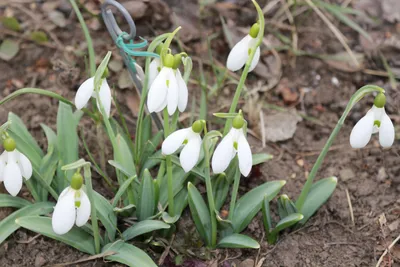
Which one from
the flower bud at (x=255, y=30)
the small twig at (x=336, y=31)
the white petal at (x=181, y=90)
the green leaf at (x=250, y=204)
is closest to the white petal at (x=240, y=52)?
the flower bud at (x=255, y=30)

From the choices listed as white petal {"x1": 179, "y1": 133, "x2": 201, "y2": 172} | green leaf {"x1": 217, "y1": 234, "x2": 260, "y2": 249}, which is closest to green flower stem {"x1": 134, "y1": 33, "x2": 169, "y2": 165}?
white petal {"x1": 179, "y1": 133, "x2": 201, "y2": 172}

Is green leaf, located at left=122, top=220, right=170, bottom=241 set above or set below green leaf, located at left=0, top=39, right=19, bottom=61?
above

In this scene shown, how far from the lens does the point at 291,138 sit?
9.36 ft

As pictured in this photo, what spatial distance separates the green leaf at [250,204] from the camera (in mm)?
2260

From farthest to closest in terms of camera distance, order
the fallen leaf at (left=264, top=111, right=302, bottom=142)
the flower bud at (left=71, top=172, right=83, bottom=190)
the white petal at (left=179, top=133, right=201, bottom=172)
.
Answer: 1. the fallen leaf at (left=264, top=111, right=302, bottom=142)
2. the white petal at (left=179, top=133, right=201, bottom=172)
3. the flower bud at (left=71, top=172, right=83, bottom=190)

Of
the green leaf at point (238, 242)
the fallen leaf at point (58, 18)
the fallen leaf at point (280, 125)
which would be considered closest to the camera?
→ the green leaf at point (238, 242)

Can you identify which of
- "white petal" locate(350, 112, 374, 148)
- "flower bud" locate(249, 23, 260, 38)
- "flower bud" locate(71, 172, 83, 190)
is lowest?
"flower bud" locate(71, 172, 83, 190)

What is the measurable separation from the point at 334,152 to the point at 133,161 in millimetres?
936

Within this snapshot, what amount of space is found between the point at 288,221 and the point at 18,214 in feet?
3.06

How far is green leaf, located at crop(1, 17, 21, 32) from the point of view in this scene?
308 centimetres

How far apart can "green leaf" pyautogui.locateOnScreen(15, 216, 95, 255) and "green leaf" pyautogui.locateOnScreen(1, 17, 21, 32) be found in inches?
53.0

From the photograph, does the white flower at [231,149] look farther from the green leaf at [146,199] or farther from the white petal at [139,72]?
the white petal at [139,72]

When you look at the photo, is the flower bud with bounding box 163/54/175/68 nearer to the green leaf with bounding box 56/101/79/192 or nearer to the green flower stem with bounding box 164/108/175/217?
the green flower stem with bounding box 164/108/175/217

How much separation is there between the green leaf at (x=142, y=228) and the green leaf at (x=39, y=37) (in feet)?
4.26
